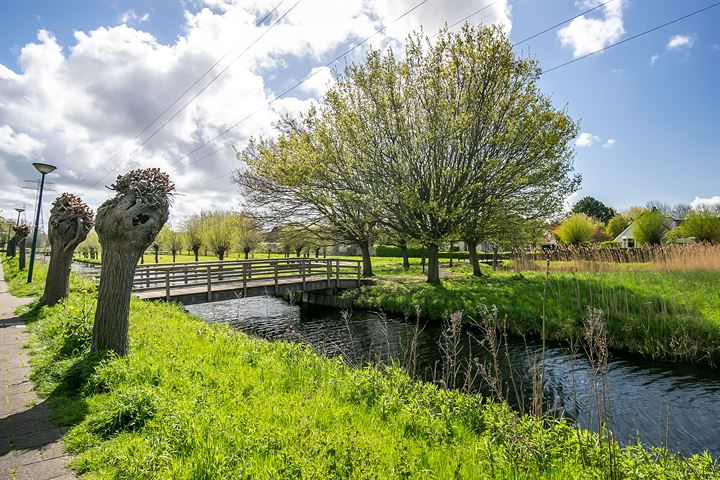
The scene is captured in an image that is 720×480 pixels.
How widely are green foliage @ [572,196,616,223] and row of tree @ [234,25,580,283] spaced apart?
74.5 m

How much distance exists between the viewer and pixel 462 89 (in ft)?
54.3

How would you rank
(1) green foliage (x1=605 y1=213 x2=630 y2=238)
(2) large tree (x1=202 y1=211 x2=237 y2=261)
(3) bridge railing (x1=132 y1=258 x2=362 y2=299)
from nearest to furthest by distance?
(3) bridge railing (x1=132 y1=258 x2=362 y2=299)
(2) large tree (x1=202 y1=211 x2=237 y2=261)
(1) green foliage (x1=605 y1=213 x2=630 y2=238)

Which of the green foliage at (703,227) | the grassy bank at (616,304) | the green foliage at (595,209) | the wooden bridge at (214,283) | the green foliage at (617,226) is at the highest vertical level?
the green foliage at (595,209)

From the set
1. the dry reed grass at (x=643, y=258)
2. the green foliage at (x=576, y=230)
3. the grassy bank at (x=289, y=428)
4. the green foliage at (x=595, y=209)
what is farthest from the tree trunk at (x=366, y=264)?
the green foliage at (x=595, y=209)

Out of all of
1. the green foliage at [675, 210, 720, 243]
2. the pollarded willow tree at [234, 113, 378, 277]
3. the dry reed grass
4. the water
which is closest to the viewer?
the water

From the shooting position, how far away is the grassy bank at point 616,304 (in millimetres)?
9961

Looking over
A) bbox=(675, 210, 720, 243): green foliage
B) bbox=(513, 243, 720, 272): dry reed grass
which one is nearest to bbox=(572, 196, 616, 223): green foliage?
bbox=(675, 210, 720, 243): green foliage

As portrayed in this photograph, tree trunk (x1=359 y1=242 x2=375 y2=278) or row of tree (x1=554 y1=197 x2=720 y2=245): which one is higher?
row of tree (x1=554 y1=197 x2=720 y2=245)

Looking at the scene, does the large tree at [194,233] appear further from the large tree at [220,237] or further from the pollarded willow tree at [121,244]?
the pollarded willow tree at [121,244]

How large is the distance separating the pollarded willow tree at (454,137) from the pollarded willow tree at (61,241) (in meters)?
10.9

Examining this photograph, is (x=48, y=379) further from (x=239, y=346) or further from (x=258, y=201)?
(x=258, y=201)

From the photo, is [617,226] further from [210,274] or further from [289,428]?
[289,428]

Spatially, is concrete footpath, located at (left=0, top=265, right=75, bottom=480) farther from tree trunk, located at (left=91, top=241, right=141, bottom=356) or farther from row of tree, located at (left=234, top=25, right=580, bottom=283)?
row of tree, located at (left=234, top=25, right=580, bottom=283)

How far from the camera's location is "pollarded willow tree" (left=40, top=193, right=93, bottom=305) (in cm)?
990
